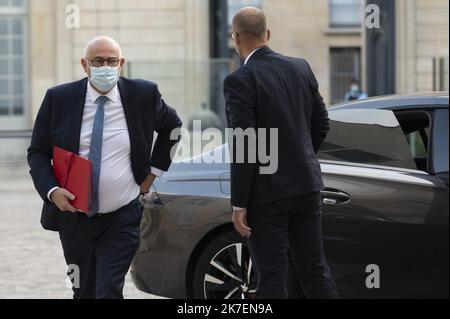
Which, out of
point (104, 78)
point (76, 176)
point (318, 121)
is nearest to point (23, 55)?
point (104, 78)

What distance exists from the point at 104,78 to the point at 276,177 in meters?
1.06

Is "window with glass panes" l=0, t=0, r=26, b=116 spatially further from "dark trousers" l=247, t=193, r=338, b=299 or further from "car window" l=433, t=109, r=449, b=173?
"dark trousers" l=247, t=193, r=338, b=299

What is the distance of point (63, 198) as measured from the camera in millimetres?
5172

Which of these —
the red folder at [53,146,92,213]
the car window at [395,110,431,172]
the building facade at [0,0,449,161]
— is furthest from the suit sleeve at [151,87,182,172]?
the building facade at [0,0,449,161]

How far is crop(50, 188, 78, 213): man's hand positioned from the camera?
5.17 metres

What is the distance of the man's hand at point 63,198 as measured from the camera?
17.0 ft

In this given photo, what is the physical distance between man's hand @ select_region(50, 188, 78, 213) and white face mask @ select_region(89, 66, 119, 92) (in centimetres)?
58

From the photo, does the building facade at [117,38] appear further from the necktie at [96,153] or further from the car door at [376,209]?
the necktie at [96,153]

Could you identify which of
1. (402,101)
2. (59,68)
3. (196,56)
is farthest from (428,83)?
(402,101)

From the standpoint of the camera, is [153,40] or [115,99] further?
[153,40]

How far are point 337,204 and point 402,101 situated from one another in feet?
2.43

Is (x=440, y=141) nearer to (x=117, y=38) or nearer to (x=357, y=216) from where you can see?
(x=357, y=216)

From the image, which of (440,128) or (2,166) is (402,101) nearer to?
(440,128)

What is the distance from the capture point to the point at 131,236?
5.30m
